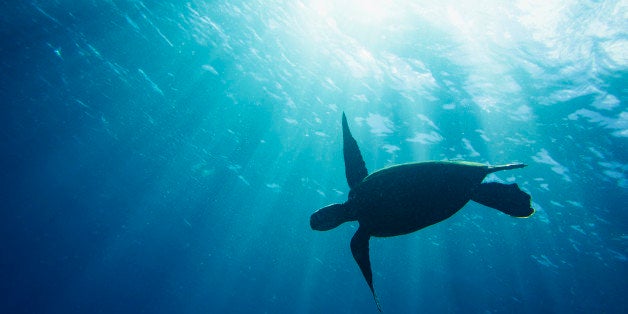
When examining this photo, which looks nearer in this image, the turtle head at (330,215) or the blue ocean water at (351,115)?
the turtle head at (330,215)

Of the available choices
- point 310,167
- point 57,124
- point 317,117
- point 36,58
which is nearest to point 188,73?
point 317,117

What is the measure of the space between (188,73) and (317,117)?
716 cm

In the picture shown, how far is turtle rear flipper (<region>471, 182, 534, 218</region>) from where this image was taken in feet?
9.12

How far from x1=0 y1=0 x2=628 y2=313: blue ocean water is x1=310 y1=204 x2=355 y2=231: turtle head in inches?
304

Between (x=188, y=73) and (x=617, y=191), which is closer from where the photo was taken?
(x=617, y=191)

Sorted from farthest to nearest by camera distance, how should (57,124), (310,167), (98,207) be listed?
(98,207) → (57,124) → (310,167)

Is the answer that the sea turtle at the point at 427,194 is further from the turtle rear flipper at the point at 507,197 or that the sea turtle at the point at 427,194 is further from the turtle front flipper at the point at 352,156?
the turtle front flipper at the point at 352,156

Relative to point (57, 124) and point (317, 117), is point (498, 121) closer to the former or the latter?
point (317, 117)

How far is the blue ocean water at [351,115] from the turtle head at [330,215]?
7.73 m

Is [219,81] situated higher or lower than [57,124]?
higher

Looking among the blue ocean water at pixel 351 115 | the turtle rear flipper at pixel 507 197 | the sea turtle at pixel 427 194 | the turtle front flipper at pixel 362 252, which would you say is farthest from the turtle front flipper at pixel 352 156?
the blue ocean water at pixel 351 115

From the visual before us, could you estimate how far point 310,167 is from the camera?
64.1 ft

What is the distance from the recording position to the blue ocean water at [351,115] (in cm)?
918

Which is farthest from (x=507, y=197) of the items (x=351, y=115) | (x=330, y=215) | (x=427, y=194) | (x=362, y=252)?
(x=351, y=115)
